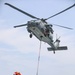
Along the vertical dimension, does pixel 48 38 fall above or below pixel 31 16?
below

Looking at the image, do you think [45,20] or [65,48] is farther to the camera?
[65,48]

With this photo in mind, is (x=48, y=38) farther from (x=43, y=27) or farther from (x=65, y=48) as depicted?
(x=65, y=48)

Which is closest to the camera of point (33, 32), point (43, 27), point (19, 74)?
point (19, 74)

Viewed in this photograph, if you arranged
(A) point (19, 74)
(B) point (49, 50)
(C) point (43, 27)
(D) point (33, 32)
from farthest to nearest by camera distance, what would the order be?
1. (B) point (49, 50)
2. (C) point (43, 27)
3. (D) point (33, 32)
4. (A) point (19, 74)

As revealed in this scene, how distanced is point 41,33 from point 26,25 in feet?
8.82

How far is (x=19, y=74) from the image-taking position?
822 inches

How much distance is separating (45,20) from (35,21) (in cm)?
446

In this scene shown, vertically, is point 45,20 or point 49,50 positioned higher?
point 45,20

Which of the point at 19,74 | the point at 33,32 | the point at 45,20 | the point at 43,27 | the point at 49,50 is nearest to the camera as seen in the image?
the point at 19,74

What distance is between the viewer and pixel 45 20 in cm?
4175

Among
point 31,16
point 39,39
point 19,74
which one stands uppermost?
point 31,16

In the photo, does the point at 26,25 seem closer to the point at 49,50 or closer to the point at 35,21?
the point at 35,21

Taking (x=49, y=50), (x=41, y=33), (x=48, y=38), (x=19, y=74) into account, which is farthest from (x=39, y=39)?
(x=19, y=74)

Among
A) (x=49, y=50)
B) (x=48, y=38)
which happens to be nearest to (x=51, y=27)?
(x=48, y=38)
